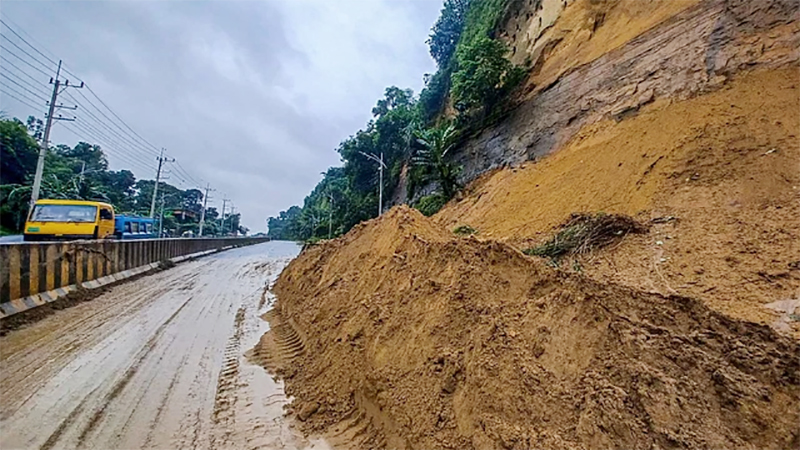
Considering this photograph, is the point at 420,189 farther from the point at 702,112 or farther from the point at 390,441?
the point at 390,441

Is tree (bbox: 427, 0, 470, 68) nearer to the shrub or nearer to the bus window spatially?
the shrub

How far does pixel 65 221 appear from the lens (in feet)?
53.3

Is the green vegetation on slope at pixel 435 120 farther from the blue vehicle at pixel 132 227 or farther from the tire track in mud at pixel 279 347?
the blue vehicle at pixel 132 227

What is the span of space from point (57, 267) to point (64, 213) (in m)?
9.28

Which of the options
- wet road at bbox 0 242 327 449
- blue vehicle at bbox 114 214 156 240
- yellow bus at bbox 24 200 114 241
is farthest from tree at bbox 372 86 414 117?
wet road at bbox 0 242 327 449

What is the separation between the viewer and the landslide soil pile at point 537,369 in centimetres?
239

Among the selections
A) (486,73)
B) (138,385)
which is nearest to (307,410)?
(138,385)

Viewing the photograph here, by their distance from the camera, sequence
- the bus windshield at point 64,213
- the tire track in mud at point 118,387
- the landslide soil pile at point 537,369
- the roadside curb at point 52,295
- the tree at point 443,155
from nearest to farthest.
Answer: the landslide soil pile at point 537,369 < the tire track in mud at point 118,387 < the roadside curb at point 52,295 < the bus windshield at point 64,213 < the tree at point 443,155


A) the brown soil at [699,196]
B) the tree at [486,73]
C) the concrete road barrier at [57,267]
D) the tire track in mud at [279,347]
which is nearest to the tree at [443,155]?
the tree at [486,73]

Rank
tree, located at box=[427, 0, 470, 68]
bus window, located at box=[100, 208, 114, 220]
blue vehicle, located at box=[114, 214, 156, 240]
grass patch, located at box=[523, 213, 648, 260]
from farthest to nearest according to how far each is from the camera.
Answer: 1. tree, located at box=[427, 0, 470, 68]
2. blue vehicle, located at box=[114, 214, 156, 240]
3. bus window, located at box=[100, 208, 114, 220]
4. grass patch, located at box=[523, 213, 648, 260]

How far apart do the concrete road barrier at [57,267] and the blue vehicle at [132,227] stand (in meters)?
8.63

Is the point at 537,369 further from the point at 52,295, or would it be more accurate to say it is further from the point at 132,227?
the point at 132,227

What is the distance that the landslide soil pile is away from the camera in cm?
239

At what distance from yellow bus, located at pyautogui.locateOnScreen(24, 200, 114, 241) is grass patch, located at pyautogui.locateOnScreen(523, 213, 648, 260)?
17231 mm
